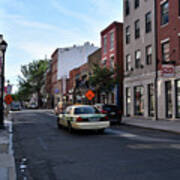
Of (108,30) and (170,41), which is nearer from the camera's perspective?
(170,41)

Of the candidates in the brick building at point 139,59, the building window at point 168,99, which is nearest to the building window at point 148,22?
the brick building at point 139,59

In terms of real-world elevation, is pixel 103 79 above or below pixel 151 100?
above

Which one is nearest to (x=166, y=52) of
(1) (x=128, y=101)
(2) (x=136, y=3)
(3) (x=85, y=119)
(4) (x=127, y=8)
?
(2) (x=136, y=3)

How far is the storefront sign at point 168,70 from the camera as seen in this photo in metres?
Result: 20.2

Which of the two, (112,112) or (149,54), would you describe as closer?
(112,112)

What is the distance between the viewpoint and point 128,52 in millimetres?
29719

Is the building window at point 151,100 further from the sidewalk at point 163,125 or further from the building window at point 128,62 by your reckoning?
the building window at point 128,62

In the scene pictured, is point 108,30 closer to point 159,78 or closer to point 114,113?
point 159,78

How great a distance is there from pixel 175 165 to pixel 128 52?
2388 cm

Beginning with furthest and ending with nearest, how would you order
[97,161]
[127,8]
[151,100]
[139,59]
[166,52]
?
[127,8], [139,59], [151,100], [166,52], [97,161]

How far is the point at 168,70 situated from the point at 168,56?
2718mm

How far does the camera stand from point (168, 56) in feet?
74.3

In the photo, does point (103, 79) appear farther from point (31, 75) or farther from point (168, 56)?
point (31, 75)

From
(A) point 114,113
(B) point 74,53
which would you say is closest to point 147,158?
(A) point 114,113
